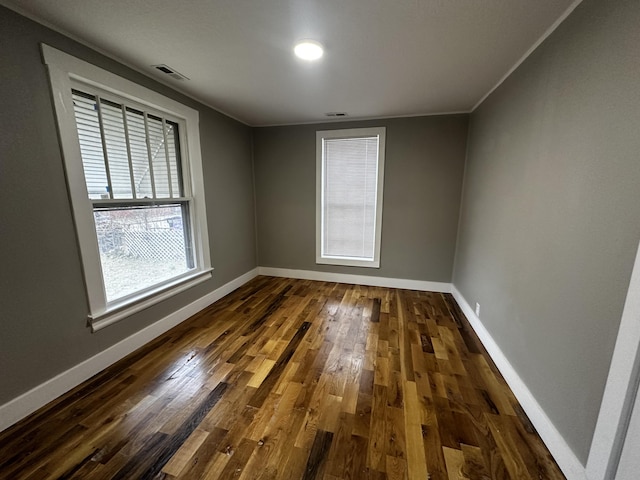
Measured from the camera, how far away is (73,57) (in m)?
1.67

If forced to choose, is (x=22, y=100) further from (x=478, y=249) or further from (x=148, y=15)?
(x=478, y=249)

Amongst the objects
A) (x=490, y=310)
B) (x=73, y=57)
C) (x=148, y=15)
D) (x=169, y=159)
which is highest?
(x=148, y=15)

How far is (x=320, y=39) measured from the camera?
164 cm

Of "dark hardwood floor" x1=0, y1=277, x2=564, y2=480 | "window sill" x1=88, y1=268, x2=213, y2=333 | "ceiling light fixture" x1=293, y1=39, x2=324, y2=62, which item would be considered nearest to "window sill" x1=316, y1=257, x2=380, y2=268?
"dark hardwood floor" x1=0, y1=277, x2=564, y2=480

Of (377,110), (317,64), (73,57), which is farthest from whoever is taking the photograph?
(377,110)

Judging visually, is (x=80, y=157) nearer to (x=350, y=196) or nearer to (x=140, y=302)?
(x=140, y=302)

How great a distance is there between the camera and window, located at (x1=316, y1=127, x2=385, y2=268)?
3.53 m

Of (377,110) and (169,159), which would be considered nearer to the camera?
(169,159)

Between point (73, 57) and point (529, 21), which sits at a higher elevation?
point (529, 21)

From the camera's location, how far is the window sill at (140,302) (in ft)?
6.23

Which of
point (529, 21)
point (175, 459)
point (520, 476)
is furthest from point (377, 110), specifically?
point (175, 459)

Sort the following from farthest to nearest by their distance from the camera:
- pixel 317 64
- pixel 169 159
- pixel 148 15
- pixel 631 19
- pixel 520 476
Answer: pixel 169 159 < pixel 317 64 < pixel 148 15 < pixel 520 476 < pixel 631 19

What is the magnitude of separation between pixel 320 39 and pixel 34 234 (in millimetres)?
2147

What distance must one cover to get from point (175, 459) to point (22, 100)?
217 cm
